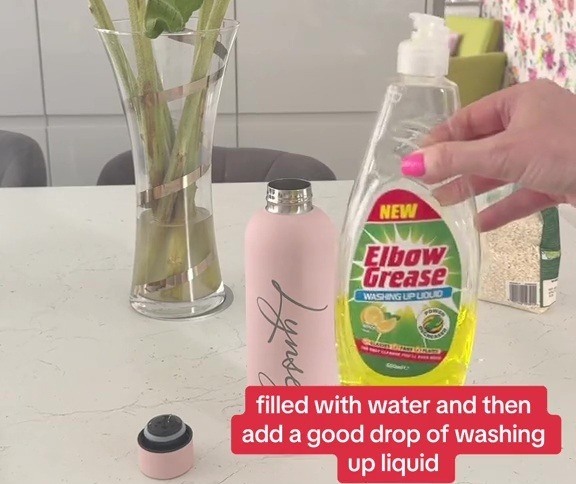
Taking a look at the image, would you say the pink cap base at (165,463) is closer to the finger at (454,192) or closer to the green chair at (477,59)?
the finger at (454,192)

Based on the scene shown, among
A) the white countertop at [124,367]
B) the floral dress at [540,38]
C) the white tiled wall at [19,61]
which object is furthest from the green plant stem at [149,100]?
the white tiled wall at [19,61]

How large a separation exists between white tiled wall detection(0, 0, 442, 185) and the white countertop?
164 cm

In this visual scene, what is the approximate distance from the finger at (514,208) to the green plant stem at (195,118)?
28 cm

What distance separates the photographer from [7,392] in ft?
2.21

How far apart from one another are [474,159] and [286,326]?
190 millimetres

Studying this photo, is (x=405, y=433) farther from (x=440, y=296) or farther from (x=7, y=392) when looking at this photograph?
(x=7, y=392)

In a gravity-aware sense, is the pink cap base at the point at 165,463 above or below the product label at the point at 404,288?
below

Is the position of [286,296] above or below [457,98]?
below

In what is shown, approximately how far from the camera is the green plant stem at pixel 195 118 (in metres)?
0.72

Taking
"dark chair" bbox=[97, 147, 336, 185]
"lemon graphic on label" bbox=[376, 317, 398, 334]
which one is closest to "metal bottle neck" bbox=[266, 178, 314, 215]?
"lemon graphic on label" bbox=[376, 317, 398, 334]

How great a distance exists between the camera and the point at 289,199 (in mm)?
583

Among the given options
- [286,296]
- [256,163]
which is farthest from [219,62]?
[256,163]

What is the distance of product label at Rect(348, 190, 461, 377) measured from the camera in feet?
1.91

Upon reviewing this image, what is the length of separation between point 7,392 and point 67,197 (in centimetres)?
55
